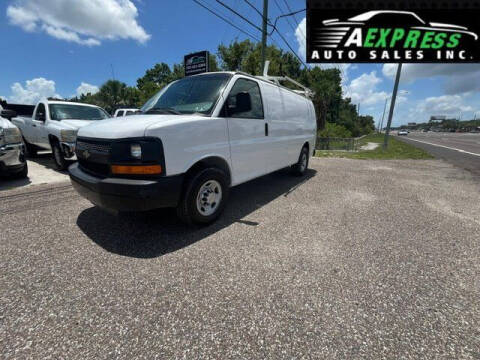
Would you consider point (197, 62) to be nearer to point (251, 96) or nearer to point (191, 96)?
point (251, 96)

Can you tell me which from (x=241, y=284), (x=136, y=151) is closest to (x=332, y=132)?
(x=136, y=151)

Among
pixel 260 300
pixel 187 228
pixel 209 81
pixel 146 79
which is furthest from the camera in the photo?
pixel 146 79

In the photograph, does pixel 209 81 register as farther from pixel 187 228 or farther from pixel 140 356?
pixel 140 356

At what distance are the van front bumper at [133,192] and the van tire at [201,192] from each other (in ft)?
0.57

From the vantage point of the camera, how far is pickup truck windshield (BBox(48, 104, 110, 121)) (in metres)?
6.33

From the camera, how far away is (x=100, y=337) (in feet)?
5.10

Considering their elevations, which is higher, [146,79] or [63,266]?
[146,79]

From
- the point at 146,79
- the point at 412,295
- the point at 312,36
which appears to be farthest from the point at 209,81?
the point at 146,79

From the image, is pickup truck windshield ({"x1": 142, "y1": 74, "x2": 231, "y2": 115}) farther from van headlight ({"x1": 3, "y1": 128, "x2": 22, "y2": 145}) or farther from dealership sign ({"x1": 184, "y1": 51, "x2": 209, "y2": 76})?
dealership sign ({"x1": 184, "y1": 51, "x2": 209, "y2": 76})

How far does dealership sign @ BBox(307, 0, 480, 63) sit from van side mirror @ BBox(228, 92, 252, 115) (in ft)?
21.2

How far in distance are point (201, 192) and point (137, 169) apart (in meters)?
0.92

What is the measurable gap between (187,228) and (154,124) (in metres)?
1.45

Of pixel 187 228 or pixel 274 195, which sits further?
pixel 274 195

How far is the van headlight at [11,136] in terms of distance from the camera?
14.9 feet
